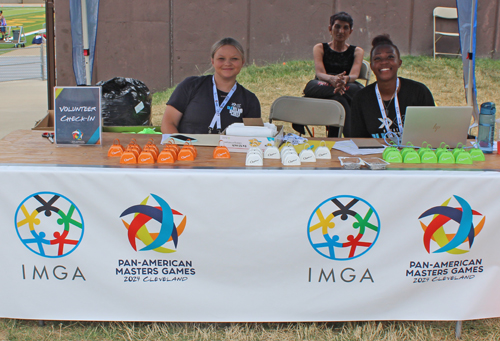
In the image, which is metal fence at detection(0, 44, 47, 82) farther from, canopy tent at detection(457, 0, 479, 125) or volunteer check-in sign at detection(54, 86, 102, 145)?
→ canopy tent at detection(457, 0, 479, 125)

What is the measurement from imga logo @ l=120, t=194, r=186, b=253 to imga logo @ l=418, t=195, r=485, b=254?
1.07m

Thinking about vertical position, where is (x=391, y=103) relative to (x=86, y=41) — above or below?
below

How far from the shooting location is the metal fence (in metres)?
12.7

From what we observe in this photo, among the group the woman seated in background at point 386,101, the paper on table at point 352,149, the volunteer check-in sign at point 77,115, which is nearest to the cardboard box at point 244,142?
the paper on table at point 352,149

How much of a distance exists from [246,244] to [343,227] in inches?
16.8

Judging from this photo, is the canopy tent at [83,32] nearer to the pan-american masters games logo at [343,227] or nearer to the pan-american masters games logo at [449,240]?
the pan-american masters games logo at [343,227]

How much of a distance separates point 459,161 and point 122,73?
7420 millimetres

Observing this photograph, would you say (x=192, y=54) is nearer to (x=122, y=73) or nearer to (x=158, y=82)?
(x=158, y=82)

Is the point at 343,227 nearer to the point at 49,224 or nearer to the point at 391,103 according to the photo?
the point at 49,224

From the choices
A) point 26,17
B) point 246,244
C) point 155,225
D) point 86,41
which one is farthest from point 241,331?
point 26,17

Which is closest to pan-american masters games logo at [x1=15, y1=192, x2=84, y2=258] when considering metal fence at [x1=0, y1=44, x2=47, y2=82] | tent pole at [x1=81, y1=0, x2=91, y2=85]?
tent pole at [x1=81, y1=0, x2=91, y2=85]

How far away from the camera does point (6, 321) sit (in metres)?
2.14

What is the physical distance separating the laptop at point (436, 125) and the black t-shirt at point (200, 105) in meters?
1.23

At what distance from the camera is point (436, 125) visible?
90.2 inches
